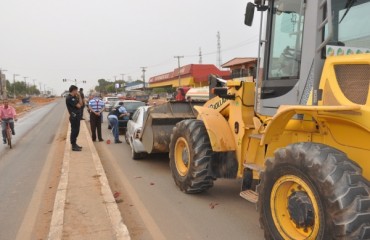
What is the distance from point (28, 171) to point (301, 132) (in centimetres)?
707

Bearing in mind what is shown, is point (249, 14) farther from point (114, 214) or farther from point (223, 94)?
point (114, 214)

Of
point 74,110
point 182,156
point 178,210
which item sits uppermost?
point 74,110

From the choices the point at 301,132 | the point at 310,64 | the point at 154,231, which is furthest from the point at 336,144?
the point at 154,231

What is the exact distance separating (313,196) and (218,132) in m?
2.69

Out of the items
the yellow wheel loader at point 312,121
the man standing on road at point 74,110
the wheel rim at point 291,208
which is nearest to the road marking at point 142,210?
the yellow wheel loader at point 312,121

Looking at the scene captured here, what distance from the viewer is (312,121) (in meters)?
4.14

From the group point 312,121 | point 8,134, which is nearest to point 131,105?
point 8,134

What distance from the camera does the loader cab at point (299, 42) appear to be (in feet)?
12.4

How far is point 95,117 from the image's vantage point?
13.9 meters

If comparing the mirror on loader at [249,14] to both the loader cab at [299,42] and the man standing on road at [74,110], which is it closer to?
the loader cab at [299,42]

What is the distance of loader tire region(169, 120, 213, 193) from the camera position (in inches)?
243

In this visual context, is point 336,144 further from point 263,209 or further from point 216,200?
point 216,200

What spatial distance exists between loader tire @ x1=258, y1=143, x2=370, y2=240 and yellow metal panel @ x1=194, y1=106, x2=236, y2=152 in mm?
1743

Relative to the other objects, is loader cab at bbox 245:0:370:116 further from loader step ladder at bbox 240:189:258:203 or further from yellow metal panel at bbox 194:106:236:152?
loader step ladder at bbox 240:189:258:203
